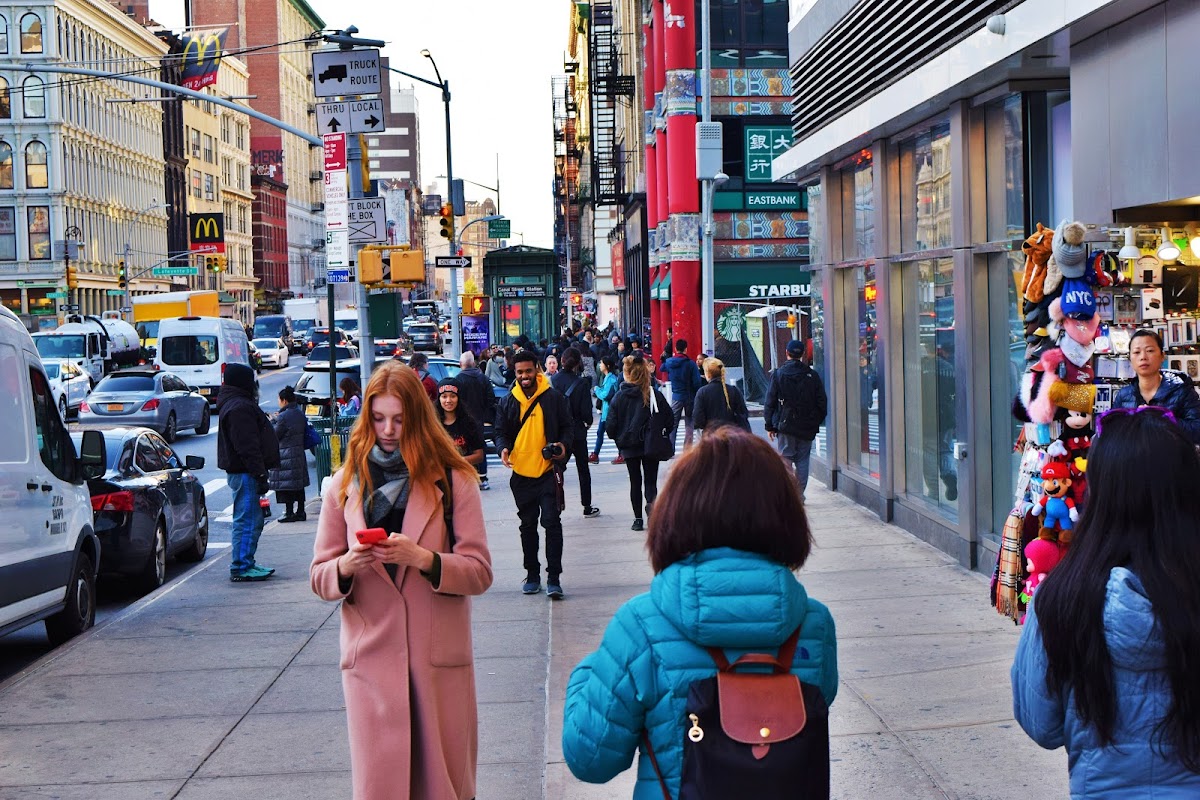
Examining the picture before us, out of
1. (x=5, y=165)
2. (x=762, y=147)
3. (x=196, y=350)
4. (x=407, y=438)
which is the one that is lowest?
(x=407, y=438)

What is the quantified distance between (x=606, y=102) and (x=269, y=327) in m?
20.0

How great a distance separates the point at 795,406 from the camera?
14.3 m

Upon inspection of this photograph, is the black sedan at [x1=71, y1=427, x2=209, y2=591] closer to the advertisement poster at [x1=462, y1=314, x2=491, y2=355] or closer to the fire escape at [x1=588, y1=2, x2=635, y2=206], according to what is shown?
the advertisement poster at [x1=462, y1=314, x2=491, y2=355]

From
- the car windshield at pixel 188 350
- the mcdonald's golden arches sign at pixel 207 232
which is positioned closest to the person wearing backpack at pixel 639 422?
the car windshield at pixel 188 350

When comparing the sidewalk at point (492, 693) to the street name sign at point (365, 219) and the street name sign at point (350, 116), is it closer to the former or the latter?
the street name sign at point (365, 219)

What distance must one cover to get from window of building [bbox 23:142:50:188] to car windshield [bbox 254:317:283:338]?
13947 millimetres

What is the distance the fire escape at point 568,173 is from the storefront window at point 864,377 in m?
91.7

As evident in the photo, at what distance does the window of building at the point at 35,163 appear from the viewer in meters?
78.2

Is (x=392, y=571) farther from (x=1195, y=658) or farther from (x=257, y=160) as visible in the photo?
(x=257, y=160)

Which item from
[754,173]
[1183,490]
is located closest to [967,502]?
[1183,490]

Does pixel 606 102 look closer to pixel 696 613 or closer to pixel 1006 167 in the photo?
pixel 1006 167

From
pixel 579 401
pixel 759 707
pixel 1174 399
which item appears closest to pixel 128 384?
pixel 579 401

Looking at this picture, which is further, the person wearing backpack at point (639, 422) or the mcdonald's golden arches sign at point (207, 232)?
the mcdonald's golden arches sign at point (207, 232)

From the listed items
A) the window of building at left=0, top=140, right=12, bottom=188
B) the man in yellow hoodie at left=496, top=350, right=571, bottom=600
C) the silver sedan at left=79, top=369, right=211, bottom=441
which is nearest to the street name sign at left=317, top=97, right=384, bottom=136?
the man in yellow hoodie at left=496, top=350, right=571, bottom=600
